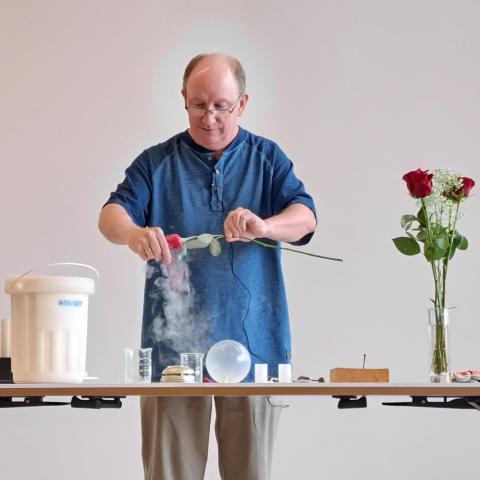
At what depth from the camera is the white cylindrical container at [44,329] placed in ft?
6.55

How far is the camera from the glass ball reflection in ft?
7.27

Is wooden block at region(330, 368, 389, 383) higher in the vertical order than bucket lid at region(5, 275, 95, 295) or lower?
lower

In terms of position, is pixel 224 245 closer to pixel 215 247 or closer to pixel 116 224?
pixel 215 247

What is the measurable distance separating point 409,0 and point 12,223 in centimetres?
193

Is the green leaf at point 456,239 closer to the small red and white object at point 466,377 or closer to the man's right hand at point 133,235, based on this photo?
the small red and white object at point 466,377

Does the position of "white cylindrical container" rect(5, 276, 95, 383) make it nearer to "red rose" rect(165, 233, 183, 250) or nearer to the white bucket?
the white bucket

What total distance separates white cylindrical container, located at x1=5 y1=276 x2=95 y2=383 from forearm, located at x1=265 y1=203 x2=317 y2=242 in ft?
1.75

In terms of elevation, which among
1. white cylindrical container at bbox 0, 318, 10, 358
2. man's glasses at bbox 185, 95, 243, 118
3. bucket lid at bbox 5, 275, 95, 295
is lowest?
white cylindrical container at bbox 0, 318, 10, 358

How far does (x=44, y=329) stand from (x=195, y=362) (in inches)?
15.3

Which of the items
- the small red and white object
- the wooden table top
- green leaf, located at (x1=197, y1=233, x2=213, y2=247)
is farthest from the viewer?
green leaf, located at (x1=197, y1=233, x2=213, y2=247)

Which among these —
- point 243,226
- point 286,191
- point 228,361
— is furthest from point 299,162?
point 228,361

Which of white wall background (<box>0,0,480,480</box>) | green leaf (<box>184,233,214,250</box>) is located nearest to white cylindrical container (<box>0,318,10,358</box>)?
green leaf (<box>184,233,214,250</box>)

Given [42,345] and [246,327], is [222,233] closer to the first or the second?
[246,327]

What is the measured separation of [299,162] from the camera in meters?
4.06
